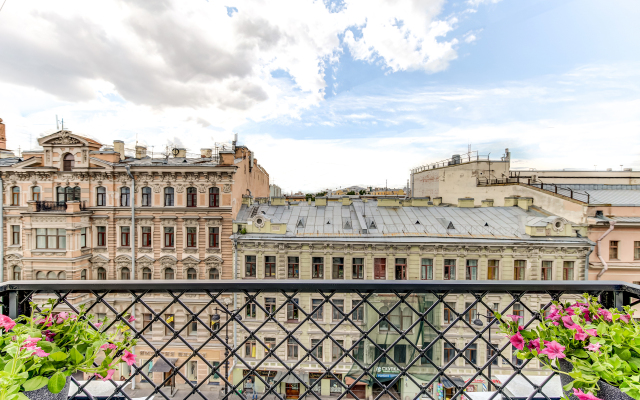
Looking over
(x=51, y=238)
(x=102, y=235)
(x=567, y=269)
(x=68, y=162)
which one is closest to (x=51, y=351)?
(x=102, y=235)

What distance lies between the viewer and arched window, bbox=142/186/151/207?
14.5 m

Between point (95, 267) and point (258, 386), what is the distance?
32.5 feet

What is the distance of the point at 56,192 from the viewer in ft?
47.5

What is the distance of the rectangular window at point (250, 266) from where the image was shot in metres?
13.7

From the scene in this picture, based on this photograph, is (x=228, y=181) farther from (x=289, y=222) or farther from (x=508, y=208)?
(x=508, y=208)

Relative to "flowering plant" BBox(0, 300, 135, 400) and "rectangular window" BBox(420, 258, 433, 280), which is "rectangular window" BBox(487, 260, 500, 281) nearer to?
"rectangular window" BBox(420, 258, 433, 280)

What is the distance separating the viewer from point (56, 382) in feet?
4.49

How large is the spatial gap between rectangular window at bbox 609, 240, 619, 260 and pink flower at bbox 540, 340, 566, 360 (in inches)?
641

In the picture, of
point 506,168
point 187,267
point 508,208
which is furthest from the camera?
point 506,168

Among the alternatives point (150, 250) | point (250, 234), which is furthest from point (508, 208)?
point (150, 250)

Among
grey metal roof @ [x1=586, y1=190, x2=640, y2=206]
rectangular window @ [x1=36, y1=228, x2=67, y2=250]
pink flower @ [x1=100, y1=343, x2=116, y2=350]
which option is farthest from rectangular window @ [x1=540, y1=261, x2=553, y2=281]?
rectangular window @ [x1=36, y1=228, x2=67, y2=250]

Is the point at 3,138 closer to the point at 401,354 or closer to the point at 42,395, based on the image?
the point at 42,395

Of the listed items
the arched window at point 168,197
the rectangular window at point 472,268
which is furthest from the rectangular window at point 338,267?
the arched window at point 168,197

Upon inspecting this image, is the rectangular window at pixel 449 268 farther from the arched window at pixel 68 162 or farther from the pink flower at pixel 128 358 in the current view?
the arched window at pixel 68 162
